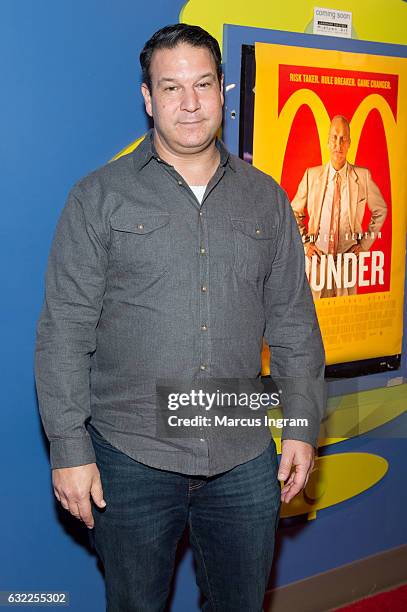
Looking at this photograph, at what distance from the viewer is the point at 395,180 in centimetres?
258

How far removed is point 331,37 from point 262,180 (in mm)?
756

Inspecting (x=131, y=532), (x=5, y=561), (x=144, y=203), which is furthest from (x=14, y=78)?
(x=5, y=561)

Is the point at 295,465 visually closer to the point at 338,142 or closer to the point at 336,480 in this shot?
the point at 336,480

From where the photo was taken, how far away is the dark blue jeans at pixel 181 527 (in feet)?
5.49

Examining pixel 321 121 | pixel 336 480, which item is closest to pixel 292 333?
pixel 321 121

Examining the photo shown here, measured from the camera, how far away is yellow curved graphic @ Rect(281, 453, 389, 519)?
255 centimetres

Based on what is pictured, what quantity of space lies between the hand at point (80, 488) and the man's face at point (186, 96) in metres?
0.73

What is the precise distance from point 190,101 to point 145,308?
0.45 metres

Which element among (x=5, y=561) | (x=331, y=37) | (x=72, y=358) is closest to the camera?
(x=72, y=358)

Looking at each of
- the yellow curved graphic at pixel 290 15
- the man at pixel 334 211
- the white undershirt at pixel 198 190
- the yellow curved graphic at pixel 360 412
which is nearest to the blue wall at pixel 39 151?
the yellow curved graphic at pixel 290 15

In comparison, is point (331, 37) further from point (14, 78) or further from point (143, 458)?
point (143, 458)

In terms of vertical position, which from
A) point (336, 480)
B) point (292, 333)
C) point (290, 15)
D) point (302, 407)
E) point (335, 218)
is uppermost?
point (290, 15)

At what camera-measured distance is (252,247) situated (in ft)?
5.75

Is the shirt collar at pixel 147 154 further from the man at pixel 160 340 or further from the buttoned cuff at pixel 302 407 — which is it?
the buttoned cuff at pixel 302 407
